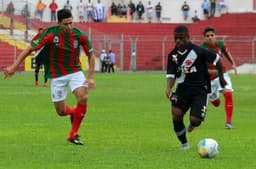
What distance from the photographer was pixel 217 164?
38.1 ft

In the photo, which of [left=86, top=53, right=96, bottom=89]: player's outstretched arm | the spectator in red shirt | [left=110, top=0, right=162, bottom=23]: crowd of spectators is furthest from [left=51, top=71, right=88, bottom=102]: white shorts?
[left=110, top=0, right=162, bottom=23]: crowd of spectators

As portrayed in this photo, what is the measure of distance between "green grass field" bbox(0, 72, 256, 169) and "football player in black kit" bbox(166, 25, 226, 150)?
1.74 ft

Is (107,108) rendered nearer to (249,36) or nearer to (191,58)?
(191,58)

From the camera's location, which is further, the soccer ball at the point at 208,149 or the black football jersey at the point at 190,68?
the black football jersey at the point at 190,68

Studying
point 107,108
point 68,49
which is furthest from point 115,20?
point 68,49

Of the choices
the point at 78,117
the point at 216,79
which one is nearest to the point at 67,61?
the point at 78,117

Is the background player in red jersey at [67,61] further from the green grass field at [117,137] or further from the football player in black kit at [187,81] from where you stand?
the football player in black kit at [187,81]

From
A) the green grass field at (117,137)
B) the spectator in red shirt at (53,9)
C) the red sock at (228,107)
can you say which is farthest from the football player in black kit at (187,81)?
the spectator in red shirt at (53,9)

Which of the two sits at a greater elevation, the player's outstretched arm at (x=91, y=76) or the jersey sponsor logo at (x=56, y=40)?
the jersey sponsor logo at (x=56, y=40)

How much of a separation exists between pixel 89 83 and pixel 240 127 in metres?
5.42

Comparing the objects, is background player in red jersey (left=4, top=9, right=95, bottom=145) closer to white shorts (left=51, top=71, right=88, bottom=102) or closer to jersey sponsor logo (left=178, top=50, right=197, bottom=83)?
white shorts (left=51, top=71, right=88, bottom=102)

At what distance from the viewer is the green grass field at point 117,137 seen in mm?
11664

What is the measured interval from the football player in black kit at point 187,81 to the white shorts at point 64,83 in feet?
5.59

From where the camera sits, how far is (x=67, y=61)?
565 inches
